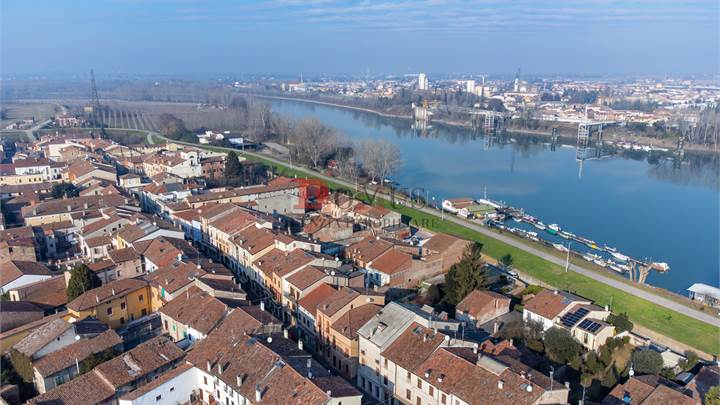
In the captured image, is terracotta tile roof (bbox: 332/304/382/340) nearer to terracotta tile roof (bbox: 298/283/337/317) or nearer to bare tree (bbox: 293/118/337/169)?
terracotta tile roof (bbox: 298/283/337/317)

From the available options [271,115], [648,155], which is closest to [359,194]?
[271,115]

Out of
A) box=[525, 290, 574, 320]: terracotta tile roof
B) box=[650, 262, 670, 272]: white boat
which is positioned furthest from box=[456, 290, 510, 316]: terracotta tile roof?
box=[650, 262, 670, 272]: white boat

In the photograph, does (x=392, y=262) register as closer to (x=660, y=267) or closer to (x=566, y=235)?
(x=660, y=267)

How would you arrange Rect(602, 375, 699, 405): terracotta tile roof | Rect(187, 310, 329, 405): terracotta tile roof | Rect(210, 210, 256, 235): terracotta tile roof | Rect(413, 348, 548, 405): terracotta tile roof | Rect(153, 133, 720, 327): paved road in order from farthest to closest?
Rect(210, 210, 256, 235): terracotta tile roof < Rect(153, 133, 720, 327): paved road < Rect(602, 375, 699, 405): terracotta tile roof < Rect(413, 348, 548, 405): terracotta tile roof < Rect(187, 310, 329, 405): terracotta tile roof

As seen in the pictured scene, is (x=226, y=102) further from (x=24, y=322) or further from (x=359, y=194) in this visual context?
(x=24, y=322)

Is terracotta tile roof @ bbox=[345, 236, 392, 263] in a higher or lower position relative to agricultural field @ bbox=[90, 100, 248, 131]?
lower
